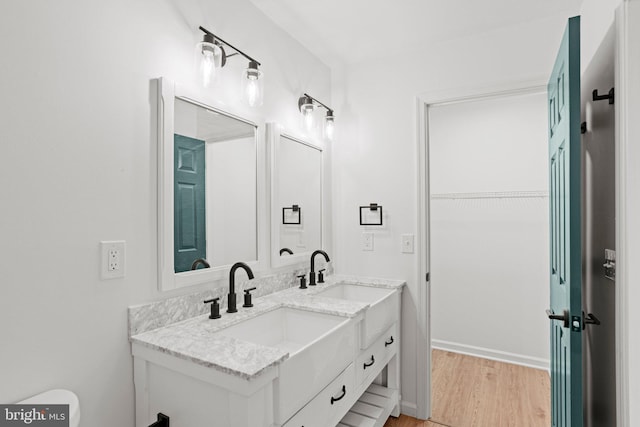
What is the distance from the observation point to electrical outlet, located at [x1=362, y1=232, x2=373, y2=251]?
8.18 feet

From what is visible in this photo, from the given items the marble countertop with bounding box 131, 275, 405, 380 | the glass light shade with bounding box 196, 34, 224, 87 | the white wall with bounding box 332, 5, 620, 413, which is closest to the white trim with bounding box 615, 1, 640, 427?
the marble countertop with bounding box 131, 275, 405, 380

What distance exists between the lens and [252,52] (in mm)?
1890

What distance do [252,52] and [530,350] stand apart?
10.6ft

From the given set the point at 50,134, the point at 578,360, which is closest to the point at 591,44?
the point at 578,360

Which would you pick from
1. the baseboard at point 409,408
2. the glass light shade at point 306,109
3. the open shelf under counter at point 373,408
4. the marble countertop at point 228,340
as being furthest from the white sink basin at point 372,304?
the glass light shade at point 306,109

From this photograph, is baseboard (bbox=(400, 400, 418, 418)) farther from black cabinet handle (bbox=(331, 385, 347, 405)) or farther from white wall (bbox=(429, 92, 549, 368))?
white wall (bbox=(429, 92, 549, 368))

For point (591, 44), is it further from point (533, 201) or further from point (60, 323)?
point (60, 323)

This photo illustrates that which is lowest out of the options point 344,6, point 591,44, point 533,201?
point 533,201

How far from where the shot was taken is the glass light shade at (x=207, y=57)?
1468mm

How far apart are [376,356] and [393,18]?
1950mm

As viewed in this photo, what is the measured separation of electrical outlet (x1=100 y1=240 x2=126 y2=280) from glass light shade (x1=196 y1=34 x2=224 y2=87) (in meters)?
0.76

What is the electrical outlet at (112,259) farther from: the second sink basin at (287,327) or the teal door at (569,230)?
the teal door at (569,230)

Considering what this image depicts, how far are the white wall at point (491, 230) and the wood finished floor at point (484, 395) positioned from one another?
0.68 ft

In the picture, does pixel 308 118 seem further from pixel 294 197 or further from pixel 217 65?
pixel 217 65
